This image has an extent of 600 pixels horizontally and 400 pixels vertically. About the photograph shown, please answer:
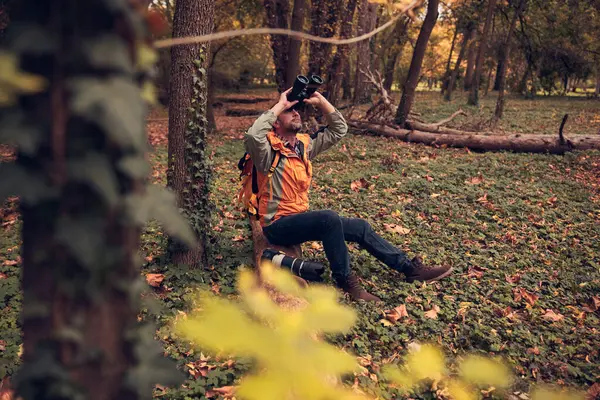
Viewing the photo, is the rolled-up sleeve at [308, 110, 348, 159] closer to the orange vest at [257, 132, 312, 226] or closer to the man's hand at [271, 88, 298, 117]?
the orange vest at [257, 132, 312, 226]

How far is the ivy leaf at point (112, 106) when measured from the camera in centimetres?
63

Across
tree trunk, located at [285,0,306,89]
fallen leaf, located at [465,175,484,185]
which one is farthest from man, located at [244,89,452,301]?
tree trunk, located at [285,0,306,89]

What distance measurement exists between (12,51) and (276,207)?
11.0 ft

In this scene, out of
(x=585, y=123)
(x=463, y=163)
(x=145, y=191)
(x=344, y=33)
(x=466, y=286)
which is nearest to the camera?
(x=145, y=191)

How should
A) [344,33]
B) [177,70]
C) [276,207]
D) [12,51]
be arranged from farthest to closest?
[344,33] → [276,207] → [177,70] → [12,51]

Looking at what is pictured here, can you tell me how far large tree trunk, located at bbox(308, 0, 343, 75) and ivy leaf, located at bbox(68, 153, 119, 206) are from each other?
12.1 meters

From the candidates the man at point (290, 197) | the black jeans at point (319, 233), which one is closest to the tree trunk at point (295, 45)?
the man at point (290, 197)

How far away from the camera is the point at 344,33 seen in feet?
41.7

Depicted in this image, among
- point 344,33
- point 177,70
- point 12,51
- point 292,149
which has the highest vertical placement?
point 344,33

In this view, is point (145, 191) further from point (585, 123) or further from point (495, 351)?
point (585, 123)

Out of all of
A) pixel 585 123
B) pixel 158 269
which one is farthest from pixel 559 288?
pixel 585 123

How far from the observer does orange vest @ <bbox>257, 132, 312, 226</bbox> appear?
385 cm

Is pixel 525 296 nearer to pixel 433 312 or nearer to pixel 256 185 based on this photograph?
pixel 433 312

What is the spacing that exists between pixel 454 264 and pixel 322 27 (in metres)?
9.31
